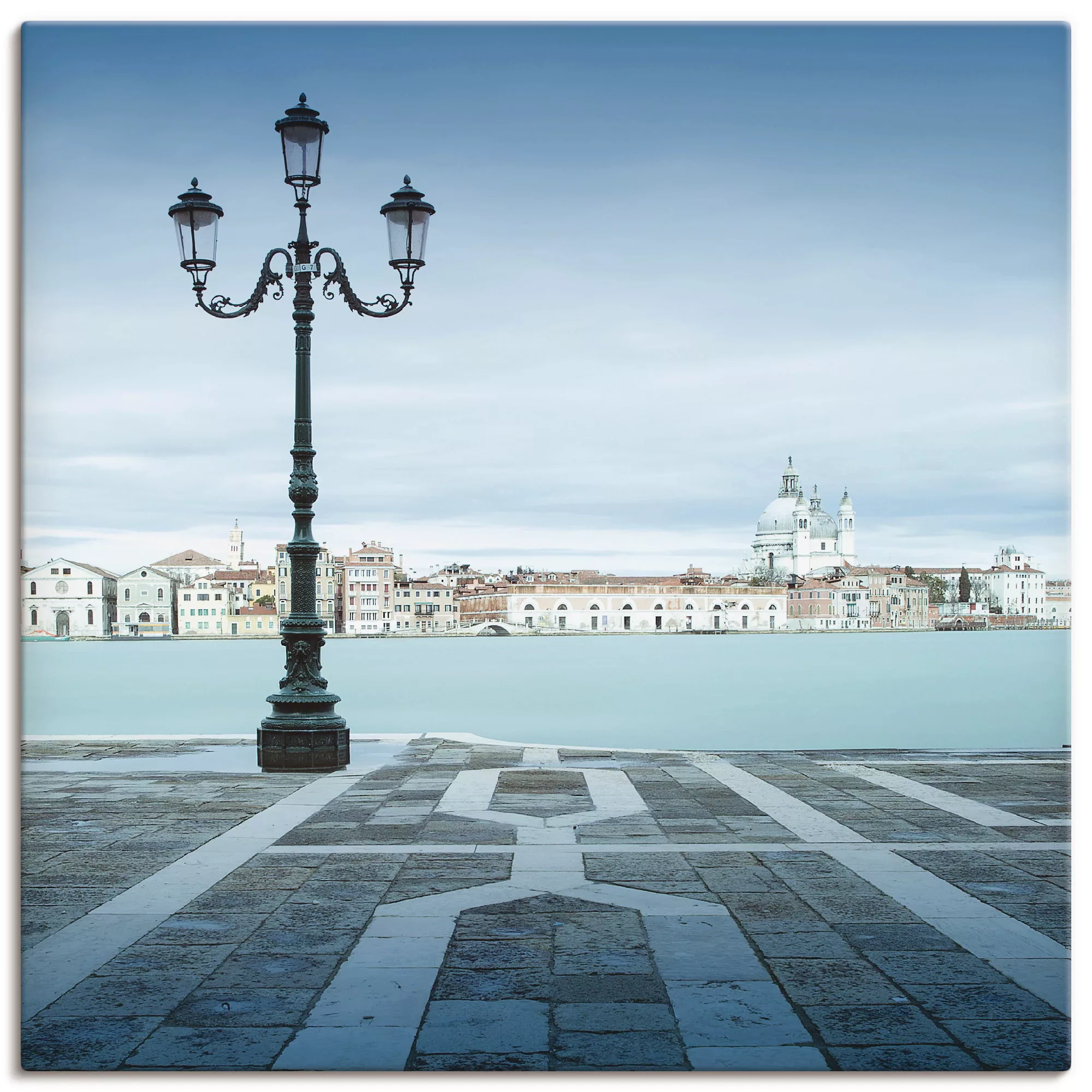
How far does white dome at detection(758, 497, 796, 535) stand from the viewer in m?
142

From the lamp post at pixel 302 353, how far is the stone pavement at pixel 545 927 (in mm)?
866

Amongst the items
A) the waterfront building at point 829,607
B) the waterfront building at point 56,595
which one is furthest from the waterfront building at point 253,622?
the waterfront building at point 56,595

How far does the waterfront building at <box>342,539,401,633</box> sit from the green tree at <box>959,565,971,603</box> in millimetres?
45124

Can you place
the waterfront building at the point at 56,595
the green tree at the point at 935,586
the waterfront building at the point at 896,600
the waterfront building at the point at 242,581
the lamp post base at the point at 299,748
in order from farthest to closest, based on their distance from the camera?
the waterfront building at the point at 896,600 → the green tree at the point at 935,586 → the waterfront building at the point at 242,581 → the lamp post base at the point at 299,748 → the waterfront building at the point at 56,595

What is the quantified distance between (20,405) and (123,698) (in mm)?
38755

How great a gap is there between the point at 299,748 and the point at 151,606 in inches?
3280

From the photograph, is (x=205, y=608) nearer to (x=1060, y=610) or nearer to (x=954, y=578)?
(x=954, y=578)

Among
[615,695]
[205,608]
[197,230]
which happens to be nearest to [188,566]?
[205,608]

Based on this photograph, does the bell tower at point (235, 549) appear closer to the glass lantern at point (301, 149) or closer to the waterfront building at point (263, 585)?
the waterfront building at point (263, 585)

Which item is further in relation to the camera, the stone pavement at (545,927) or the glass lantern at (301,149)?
the glass lantern at (301,149)

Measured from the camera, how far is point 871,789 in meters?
7.90

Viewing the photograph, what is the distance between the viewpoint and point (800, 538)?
458ft

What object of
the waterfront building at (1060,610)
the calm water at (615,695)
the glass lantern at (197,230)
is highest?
the glass lantern at (197,230)

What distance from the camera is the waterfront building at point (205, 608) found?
95375 millimetres
